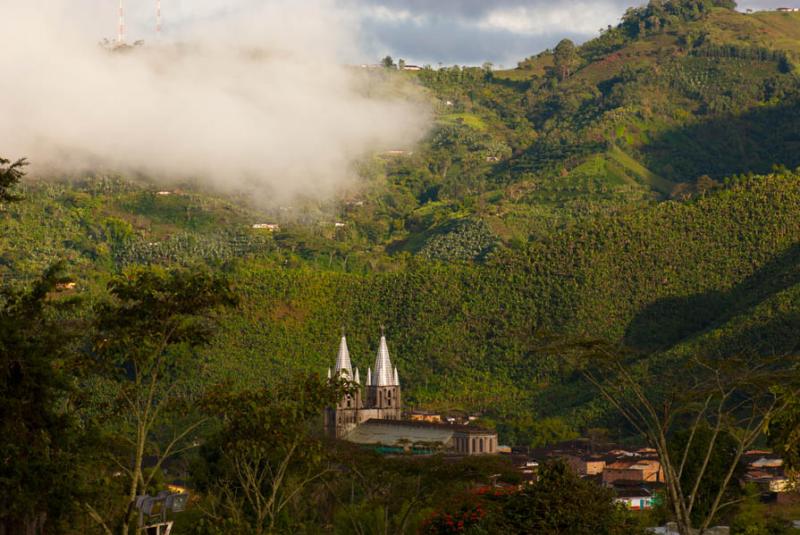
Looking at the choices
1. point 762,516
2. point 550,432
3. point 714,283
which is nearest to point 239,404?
point 762,516

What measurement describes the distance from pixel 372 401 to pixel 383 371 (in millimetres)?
2539

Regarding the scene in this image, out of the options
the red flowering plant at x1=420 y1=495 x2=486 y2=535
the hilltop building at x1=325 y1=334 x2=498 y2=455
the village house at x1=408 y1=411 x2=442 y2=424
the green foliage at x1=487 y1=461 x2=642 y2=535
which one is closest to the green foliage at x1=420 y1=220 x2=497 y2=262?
the village house at x1=408 y1=411 x2=442 y2=424

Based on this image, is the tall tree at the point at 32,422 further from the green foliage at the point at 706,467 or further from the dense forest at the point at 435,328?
the green foliage at the point at 706,467

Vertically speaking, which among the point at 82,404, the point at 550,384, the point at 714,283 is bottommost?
the point at 82,404

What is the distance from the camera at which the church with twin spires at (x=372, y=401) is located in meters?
119

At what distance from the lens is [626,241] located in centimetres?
15362

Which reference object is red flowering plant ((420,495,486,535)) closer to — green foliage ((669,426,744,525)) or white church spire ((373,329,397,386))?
green foliage ((669,426,744,525))

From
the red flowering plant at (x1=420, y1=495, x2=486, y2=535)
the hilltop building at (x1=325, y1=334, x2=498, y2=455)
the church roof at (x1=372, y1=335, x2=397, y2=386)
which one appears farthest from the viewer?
the church roof at (x1=372, y1=335, x2=397, y2=386)

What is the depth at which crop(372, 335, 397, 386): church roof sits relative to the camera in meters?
122

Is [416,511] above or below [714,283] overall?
below

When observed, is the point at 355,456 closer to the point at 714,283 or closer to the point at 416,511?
the point at 416,511

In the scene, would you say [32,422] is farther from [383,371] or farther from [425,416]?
[425,416]

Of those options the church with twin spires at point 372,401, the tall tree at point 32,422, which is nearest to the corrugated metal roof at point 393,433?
the church with twin spires at point 372,401

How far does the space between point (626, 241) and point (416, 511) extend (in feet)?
311
